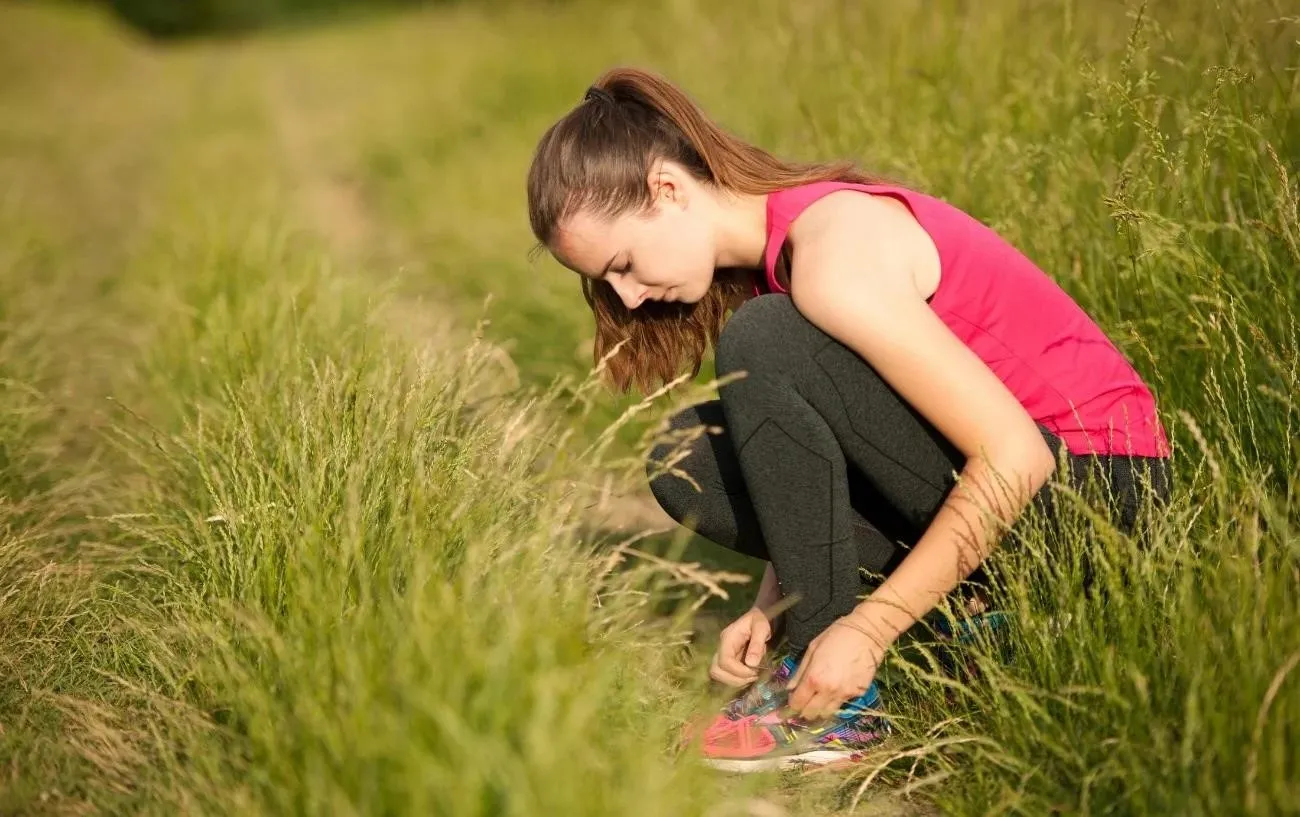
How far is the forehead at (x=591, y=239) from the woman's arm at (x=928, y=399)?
0.37m

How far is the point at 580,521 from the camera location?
8.24 ft

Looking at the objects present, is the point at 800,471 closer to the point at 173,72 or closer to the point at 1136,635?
→ the point at 1136,635

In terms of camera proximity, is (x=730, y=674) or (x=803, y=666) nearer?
(x=803, y=666)

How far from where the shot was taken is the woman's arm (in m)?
1.73

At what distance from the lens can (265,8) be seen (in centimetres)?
2534

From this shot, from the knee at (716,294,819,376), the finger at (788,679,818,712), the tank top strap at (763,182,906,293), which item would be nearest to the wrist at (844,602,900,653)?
the finger at (788,679,818,712)

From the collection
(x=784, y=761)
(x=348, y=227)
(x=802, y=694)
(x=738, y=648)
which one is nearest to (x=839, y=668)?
(x=802, y=694)

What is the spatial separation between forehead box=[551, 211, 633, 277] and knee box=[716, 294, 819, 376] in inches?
11.7

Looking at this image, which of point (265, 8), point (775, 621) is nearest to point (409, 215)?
point (775, 621)

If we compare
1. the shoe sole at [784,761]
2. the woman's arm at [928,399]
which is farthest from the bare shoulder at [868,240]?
the shoe sole at [784,761]

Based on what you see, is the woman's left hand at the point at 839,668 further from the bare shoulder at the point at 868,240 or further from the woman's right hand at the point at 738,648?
the bare shoulder at the point at 868,240

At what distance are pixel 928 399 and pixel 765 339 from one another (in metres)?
0.27

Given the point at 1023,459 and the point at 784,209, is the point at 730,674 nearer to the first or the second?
the point at 1023,459

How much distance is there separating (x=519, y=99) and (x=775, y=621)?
471 centimetres
